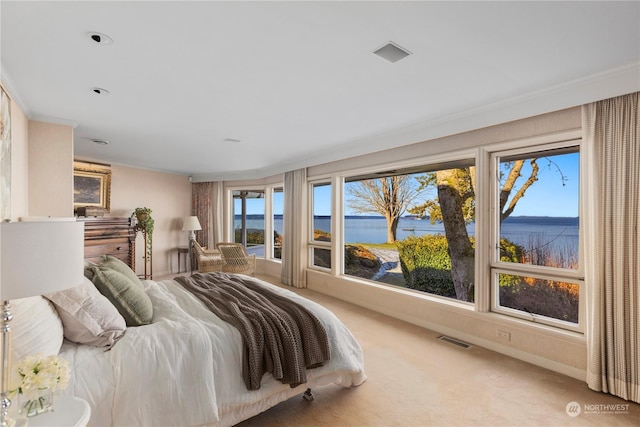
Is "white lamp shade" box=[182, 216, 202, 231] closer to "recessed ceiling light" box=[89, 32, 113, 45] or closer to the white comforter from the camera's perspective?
the white comforter

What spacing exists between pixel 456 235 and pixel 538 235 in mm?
895

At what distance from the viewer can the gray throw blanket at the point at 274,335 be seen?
1998 mm

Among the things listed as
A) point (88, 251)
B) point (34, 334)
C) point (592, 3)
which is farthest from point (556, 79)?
point (88, 251)

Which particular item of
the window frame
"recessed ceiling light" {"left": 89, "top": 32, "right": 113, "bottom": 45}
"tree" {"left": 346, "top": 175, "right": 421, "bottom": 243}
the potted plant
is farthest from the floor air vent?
the potted plant

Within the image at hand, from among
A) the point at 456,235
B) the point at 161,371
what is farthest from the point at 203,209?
the point at 161,371

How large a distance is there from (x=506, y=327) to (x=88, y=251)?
608 centimetres

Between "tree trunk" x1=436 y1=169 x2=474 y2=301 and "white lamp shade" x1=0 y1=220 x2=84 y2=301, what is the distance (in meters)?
3.66

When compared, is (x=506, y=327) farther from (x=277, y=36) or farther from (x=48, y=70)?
(x=48, y=70)

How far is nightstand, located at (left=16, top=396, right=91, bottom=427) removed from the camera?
1.17 metres

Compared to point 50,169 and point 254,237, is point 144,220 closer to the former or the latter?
point 254,237

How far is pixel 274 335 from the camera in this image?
2.13m

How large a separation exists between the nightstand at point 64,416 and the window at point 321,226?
14.3ft

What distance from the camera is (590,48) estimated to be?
2020 millimetres

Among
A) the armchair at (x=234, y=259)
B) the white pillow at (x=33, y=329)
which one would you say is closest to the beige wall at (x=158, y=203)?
the armchair at (x=234, y=259)
